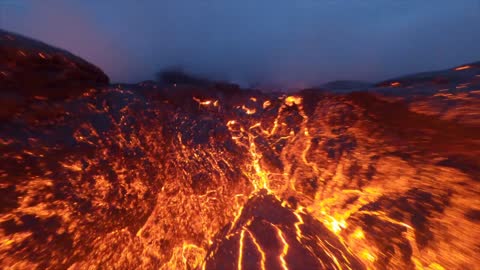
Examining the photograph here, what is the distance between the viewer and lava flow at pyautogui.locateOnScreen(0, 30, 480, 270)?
2266mm

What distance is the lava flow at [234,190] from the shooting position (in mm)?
2266

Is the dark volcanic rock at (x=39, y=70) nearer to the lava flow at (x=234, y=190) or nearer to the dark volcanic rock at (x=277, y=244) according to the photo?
the lava flow at (x=234, y=190)

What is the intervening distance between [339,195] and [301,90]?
10.5ft

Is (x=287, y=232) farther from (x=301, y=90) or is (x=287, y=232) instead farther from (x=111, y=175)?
(x=301, y=90)

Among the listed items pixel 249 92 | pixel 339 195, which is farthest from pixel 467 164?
pixel 249 92

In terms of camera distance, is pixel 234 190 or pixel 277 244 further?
pixel 234 190

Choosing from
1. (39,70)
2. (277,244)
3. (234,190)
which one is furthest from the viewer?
(234,190)

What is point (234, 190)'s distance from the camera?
13.5ft

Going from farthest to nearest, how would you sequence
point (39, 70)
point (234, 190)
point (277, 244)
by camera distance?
point (234, 190) < point (39, 70) < point (277, 244)

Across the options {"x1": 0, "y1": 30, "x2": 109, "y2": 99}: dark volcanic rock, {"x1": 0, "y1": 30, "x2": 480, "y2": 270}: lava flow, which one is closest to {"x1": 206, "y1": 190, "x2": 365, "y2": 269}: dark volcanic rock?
{"x1": 0, "y1": 30, "x2": 480, "y2": 270}: lava flow

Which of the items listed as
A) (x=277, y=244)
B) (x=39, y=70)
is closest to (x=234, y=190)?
(x=277, y=244)

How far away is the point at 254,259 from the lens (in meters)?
2.83

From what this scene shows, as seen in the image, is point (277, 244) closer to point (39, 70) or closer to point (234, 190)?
point (234, 190)

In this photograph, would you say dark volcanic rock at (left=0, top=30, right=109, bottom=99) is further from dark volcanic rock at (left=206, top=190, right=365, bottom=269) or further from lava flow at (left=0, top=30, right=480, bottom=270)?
dark volcanic rock at (left=206, top=190, right=365, bottom=269)
